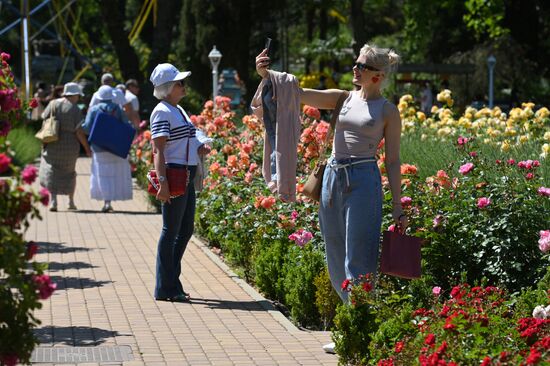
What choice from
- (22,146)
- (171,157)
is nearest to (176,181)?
(171,157)

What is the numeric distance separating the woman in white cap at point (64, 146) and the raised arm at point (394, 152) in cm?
828

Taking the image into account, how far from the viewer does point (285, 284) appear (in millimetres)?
8289

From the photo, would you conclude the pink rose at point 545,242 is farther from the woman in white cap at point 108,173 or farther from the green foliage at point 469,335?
the woman in white cap at point 108,173

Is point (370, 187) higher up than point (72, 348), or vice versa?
point (370, 187)

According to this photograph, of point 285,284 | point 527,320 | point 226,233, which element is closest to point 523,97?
point 226,233

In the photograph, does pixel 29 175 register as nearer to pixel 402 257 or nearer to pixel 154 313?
pixel 402 257

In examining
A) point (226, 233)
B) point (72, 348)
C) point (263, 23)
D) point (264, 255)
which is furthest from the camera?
point (263, 23)

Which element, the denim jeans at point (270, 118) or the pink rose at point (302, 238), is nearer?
the denim jeans at point (270, 118)

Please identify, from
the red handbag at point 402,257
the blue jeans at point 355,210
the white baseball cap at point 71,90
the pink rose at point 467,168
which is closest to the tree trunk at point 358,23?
the white baseball cap at point 71,90

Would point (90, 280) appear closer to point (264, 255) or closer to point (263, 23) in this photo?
point (264, 255)

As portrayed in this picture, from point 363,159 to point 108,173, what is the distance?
8944mm

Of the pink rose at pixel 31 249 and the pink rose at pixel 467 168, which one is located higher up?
the pink rose at pixel 31 249

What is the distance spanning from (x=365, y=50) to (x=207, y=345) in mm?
2006

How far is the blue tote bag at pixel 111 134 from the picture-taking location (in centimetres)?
1444
